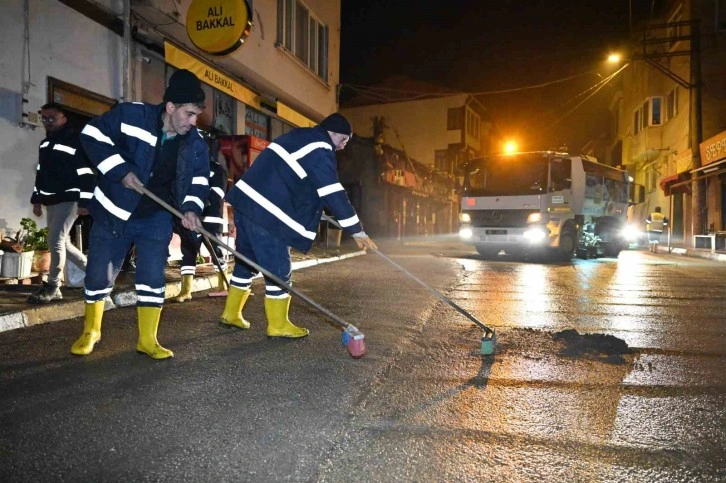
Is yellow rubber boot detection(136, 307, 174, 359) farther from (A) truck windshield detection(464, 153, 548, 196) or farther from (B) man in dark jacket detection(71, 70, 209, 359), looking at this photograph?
(A) truck windshield detection(464, 153, 548, 196)

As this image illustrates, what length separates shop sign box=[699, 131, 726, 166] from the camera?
17.4 meters

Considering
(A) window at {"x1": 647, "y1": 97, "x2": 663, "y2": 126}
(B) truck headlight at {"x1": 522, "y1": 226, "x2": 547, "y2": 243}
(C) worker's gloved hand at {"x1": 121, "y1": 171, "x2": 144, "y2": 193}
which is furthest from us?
(A) window at {"x1": 647, "y1": 97, "x2": 663, "y2": 126}

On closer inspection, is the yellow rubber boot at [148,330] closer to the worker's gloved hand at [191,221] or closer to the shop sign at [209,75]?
the worker's gloved hand at [191,221]

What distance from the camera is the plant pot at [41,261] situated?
664cm

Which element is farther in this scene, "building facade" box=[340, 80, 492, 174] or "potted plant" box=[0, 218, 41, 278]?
"building facade" box=[340, 80, 492, 174]

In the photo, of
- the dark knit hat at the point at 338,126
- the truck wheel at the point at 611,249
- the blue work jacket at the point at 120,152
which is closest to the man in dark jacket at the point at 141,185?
the blue work jacket at the point at 120,152

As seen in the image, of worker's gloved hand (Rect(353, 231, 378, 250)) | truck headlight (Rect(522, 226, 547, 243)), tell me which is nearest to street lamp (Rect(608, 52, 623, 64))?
truck headlight (Rect(522, 226, 547, 243))

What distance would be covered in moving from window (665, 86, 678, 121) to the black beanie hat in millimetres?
28194

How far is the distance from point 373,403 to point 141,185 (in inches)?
82.2

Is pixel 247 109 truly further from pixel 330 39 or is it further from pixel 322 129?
pixel 322 129

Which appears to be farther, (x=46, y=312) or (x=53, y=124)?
(x=53, y=124)

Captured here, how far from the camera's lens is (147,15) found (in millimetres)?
9367

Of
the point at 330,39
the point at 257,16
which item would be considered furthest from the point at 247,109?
the point at 330,39

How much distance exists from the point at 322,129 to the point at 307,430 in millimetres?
2568
